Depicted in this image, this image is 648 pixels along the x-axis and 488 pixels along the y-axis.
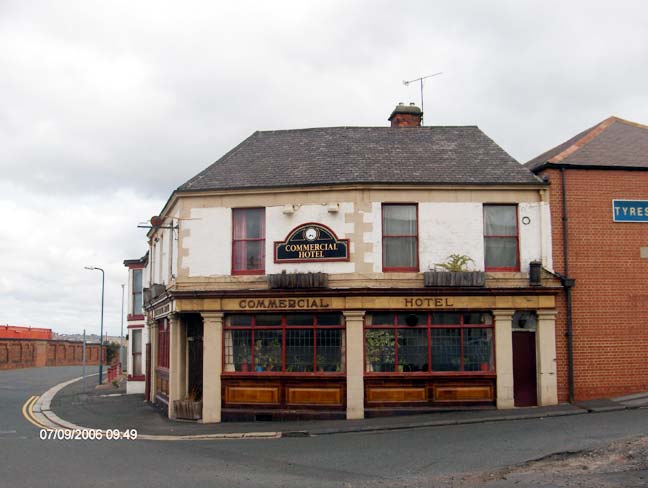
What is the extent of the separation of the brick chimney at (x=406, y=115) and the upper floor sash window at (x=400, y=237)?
5.37 meters

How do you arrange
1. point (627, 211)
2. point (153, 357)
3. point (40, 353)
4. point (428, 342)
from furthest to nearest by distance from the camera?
point (40, 353) < point (153, 357) < point (627, 211) < point (428, 342)

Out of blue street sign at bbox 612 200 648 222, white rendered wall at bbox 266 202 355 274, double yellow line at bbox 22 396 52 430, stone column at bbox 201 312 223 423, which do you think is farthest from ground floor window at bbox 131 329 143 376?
blue street sign at bbox 612 200 648 222

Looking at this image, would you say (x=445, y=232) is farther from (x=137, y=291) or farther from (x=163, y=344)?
(x=137, y=291)

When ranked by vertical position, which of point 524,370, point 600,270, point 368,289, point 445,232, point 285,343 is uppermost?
point 445,232

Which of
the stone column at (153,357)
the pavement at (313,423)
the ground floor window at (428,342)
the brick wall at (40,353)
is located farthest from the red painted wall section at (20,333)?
the ground floor window at (428,342)

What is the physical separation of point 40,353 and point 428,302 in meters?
55.0

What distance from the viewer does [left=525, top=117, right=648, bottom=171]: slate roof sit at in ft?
66.0

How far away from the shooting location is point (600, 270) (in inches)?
782

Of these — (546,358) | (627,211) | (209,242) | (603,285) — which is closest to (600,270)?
(603,285)

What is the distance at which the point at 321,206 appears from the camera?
1998 cm

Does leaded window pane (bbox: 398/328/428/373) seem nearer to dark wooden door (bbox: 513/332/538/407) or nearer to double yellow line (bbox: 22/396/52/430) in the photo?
dark wooden door (bbox: 513/332/538/407)

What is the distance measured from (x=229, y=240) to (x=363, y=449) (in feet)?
26.1

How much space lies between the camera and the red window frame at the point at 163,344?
77.6 ft

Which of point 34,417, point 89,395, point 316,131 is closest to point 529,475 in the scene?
point 316,131
